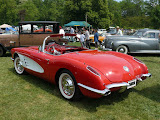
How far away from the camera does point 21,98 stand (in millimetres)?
3852

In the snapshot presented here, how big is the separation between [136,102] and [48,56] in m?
2.29

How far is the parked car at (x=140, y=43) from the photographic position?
953cm

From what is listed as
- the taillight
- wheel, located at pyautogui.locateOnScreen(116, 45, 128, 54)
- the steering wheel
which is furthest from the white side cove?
wheel, located at pyautogui.locateOnScreen(116, 45, 128, 54)

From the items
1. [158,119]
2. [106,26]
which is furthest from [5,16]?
[158,119]

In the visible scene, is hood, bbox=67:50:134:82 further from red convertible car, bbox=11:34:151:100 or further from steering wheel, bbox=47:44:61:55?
steering wheel, bbox=47:44:61:55

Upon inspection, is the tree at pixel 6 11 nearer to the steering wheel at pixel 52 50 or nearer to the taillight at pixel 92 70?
the steering wheel at pixel 52 50

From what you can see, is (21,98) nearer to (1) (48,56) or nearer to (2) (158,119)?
(1) (48,56)

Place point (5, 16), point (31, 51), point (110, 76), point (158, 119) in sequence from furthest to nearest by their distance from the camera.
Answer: point (5, 16) < point (31, 51) < point (110, 76) < point (158, 119)

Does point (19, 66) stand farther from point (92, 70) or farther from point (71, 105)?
point (92, 70)

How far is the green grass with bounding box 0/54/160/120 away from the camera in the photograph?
10.1ft

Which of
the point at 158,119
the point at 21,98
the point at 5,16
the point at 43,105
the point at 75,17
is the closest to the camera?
the point at 158,119

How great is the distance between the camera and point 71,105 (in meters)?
3.51

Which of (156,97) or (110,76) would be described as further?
(156,97)

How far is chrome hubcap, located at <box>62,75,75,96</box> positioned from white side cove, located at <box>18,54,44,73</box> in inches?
34.1
